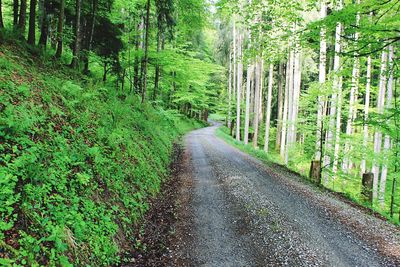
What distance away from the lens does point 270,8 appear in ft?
30.4

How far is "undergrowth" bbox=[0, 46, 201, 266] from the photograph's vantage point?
3070mm

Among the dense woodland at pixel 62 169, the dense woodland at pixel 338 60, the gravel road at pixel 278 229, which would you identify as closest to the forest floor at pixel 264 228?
the gravel road at pixel 278 229

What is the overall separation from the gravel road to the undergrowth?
1.50 metres

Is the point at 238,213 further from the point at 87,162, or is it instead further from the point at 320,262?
the point at 87,162

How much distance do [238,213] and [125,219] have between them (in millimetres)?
2855

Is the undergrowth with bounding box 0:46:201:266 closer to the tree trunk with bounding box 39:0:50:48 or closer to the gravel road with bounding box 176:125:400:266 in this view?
the gravel road with bounding box 176:125:400:266

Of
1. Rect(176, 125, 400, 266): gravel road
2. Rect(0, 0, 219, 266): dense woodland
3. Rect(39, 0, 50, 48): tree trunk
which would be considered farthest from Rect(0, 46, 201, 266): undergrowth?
Rect(39, 0, 50, 48): tree trunk

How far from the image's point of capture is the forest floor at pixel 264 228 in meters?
4.70

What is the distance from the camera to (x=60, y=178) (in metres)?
4.05

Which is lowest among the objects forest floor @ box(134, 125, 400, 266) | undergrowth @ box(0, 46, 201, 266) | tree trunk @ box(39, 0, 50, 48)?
forest floor @ box(134, 125, 400, 266)

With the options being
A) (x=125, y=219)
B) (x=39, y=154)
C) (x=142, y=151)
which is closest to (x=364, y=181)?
(x=142, y=151)

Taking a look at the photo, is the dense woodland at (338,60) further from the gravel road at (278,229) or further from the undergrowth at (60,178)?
the undergrowth at (60,178)

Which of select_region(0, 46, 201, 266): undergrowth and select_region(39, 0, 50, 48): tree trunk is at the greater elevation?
select_region(39, 0, 50, 48): tree trunk

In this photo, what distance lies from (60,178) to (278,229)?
447 centimetres
